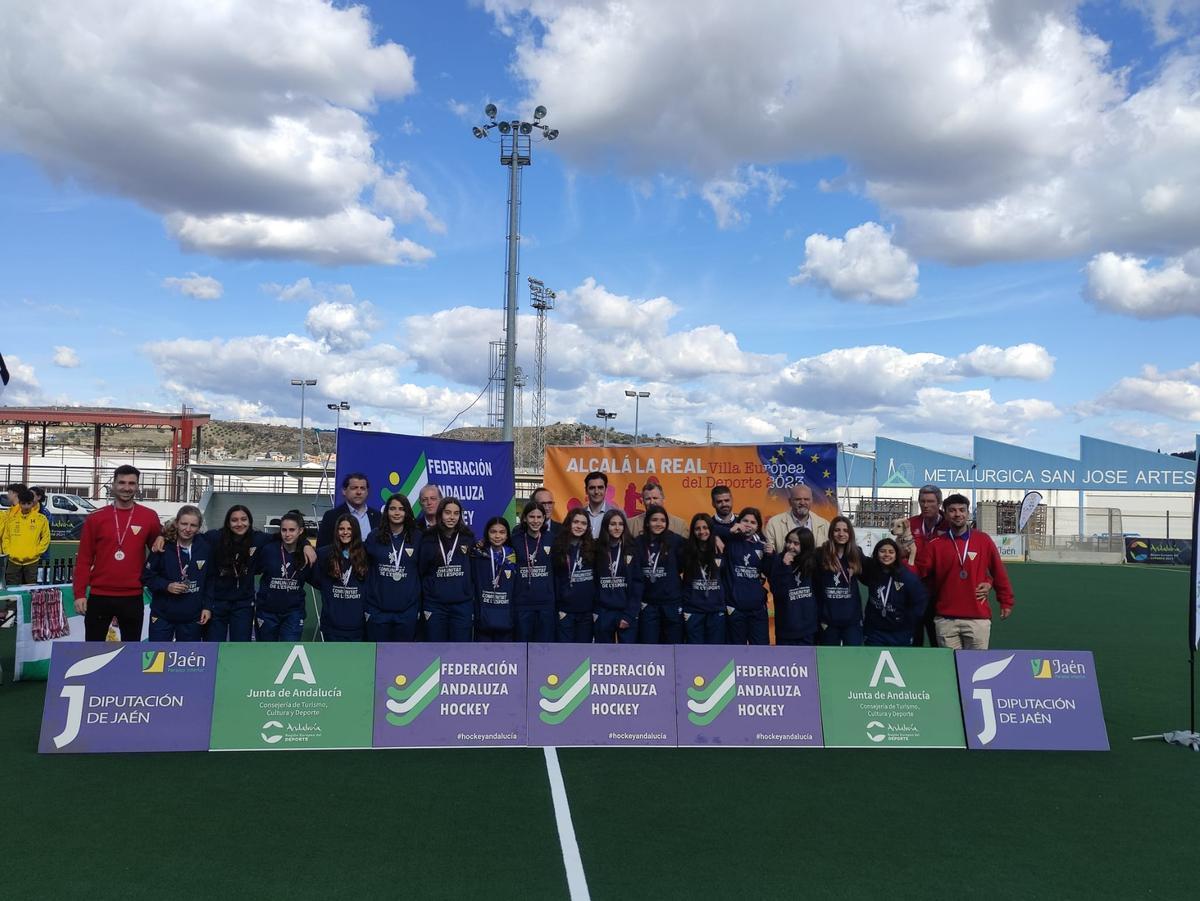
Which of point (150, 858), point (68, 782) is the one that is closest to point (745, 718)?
point (150, 858)

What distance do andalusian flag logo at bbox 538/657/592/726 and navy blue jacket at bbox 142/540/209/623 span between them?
279 cm

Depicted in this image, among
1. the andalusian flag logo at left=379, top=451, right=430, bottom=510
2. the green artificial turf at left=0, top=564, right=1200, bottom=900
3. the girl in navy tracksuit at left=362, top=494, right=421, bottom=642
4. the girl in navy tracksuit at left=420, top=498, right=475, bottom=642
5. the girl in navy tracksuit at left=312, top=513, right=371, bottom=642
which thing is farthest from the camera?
the andalusian flag logo at left=379, top=451, right=430, bottom=510

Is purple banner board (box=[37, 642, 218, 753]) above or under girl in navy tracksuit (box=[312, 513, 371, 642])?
under

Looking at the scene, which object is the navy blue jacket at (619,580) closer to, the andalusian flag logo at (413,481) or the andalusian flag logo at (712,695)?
the andalusian flag logo at (712,695)

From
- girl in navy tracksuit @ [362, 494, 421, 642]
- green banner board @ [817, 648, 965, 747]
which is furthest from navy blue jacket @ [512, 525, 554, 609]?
green banner board @ [817, 648, 965, 747]

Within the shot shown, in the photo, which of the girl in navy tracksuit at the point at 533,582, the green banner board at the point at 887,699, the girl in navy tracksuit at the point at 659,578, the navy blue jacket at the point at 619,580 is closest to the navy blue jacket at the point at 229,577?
the girl in navy tracksuit at the point at 533,582

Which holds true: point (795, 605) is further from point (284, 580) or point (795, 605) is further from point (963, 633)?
point (284, 580)

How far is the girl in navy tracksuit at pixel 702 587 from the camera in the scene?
7.64 meters

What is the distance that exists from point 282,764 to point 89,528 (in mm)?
2476

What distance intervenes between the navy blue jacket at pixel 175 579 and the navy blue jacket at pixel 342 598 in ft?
3.11

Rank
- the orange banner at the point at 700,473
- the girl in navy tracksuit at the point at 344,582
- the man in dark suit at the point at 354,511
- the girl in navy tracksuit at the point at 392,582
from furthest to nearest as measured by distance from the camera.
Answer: the orange banner at the point at 700,473
the man in dark suit at the point at 354,511
the girl in navy tracksuit at the point at 392,582
the girl in navy tracksuit at the point at 344,582

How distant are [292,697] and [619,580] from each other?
259 cm

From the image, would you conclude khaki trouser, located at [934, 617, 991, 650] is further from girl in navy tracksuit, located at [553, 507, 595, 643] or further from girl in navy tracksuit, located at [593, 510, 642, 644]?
girl in navy tracksuit, located at [553, 507, 595, 643]

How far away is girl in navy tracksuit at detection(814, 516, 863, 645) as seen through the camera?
7.48 metres
